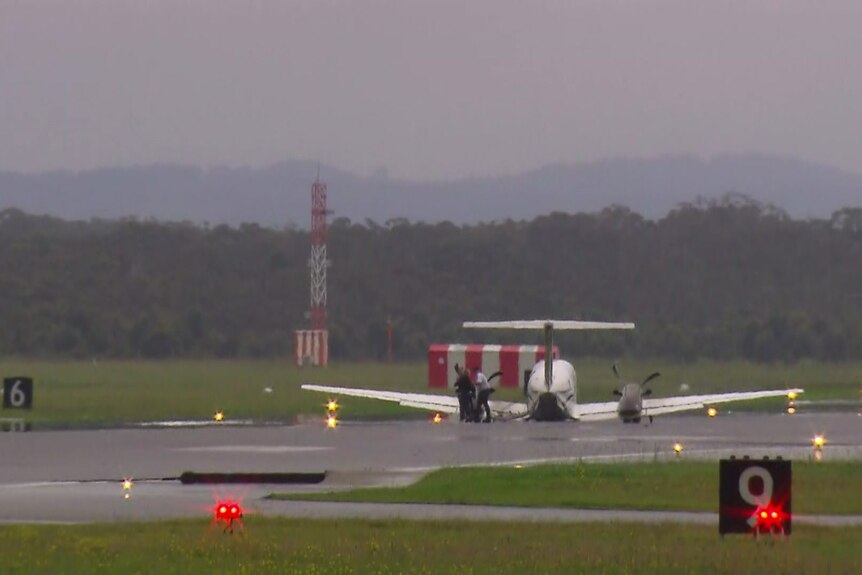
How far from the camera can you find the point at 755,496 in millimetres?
19656

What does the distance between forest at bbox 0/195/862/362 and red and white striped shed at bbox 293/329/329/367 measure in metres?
5.65

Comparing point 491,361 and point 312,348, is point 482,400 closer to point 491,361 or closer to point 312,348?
point 491,361

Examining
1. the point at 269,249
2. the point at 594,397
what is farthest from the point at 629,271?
the point at 594,397

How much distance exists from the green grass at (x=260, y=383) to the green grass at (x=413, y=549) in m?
25.8

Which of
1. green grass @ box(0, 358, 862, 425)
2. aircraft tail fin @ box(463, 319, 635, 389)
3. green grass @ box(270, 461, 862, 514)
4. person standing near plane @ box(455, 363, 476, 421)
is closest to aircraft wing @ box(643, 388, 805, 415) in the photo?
aircraft tail fin @ box(463, 319, 635, 389)

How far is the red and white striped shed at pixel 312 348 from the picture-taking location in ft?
295

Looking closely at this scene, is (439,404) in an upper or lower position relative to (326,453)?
upper

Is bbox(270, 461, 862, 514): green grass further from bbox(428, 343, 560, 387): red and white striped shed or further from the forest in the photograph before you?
the forest

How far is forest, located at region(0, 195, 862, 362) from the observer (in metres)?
105

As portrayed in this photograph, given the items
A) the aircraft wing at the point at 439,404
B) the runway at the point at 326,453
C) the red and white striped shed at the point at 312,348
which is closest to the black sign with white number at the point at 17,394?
the aircraft wing at the point at 439,404

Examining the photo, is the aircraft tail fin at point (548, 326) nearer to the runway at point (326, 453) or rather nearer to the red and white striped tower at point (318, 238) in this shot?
the runway at point (326, 453)

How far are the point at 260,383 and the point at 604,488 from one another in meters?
46.6

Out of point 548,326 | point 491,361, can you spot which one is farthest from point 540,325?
point 491,361

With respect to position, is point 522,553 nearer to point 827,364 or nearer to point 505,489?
point 505,489
